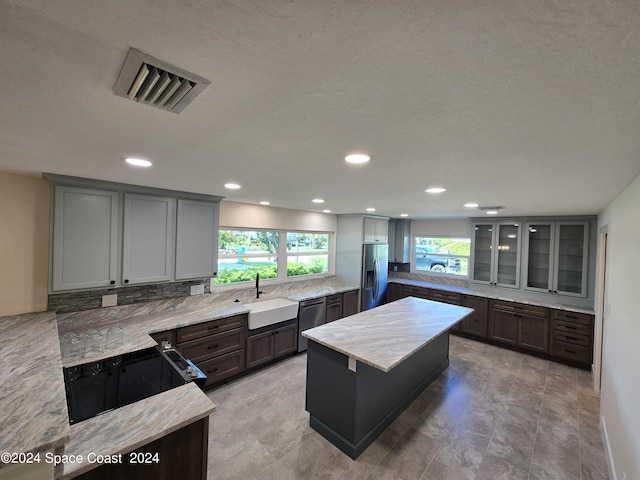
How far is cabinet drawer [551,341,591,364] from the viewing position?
149 inches

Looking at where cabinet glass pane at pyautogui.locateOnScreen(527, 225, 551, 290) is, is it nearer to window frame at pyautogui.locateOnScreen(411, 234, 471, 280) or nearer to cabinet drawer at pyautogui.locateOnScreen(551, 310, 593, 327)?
cabinet drawer at pyautogui.locateOnScreen(551, 310, 593, 327)


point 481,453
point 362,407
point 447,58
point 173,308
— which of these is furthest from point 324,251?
point 447,58

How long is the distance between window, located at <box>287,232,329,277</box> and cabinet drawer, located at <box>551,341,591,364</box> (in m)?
3.87

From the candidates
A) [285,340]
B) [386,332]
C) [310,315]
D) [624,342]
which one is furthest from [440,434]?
[310,315]

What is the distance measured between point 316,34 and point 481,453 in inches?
123

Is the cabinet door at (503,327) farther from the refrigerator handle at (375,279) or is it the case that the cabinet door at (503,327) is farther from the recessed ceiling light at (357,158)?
the recessed ceiling light at (357,158)

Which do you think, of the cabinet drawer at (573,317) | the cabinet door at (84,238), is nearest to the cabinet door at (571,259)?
the cabinet drawer at (573,317)

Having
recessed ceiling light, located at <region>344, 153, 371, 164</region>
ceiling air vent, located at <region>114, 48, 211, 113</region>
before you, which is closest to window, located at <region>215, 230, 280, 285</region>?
recessed ceiling light, located at <region>344, 153, 371, 164</region>

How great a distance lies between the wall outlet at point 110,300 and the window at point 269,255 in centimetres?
119

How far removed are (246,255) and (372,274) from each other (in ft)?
8.36

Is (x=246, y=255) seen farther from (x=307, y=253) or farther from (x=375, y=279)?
(x=375, y=279)

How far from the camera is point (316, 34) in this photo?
59 cm

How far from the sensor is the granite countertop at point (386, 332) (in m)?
2.17

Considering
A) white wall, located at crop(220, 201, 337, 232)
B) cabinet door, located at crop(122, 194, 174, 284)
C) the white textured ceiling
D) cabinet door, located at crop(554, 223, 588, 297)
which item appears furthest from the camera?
cabinet door, located at crop(554, 223, 588, 297)
